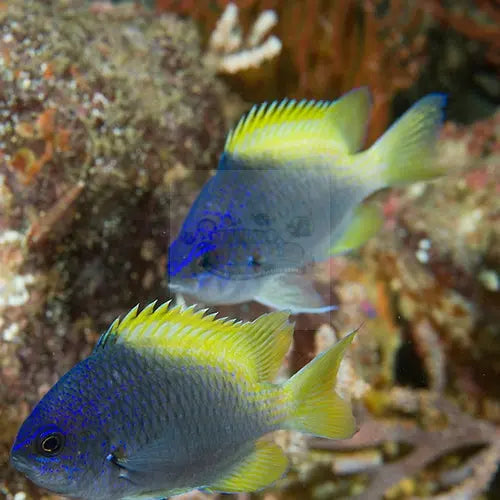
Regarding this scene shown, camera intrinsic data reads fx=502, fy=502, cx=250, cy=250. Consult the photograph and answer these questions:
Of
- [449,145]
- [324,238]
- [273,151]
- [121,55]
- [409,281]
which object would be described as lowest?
[409,281]

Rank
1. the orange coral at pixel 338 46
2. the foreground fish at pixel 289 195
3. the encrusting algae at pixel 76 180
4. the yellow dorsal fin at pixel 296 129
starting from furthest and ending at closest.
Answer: the orange coral at pixel 338 46 → the encrusting algae at pixel 76 180 → the yellow dorsal fin at pixel 296 129 → the foreground fish at pixel 289 195

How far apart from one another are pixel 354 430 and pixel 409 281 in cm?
190

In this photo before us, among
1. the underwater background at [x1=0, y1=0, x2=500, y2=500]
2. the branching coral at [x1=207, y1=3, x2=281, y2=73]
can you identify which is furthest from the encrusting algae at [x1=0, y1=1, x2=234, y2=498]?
the branching coral at [x1=207, y1=3, x2=281, y2=73]

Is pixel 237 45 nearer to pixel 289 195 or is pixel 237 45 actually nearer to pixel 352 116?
pixel 352 116

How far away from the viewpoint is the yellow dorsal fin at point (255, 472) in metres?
1.22

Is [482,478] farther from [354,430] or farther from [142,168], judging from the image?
[142,168]

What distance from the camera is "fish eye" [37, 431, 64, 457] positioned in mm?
1021

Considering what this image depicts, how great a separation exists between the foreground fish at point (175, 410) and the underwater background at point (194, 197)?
8.0 inches

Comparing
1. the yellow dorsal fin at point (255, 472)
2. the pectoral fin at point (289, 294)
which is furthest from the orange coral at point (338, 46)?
the yellow dorsal fin at point (255, 472)

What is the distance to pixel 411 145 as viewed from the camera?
5.86 ft

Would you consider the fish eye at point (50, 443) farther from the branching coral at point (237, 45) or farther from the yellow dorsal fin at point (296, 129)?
the branching coral at point (237, 45)

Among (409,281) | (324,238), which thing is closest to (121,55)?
(324,238)

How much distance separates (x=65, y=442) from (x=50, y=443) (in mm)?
29

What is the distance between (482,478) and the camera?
263 cm
